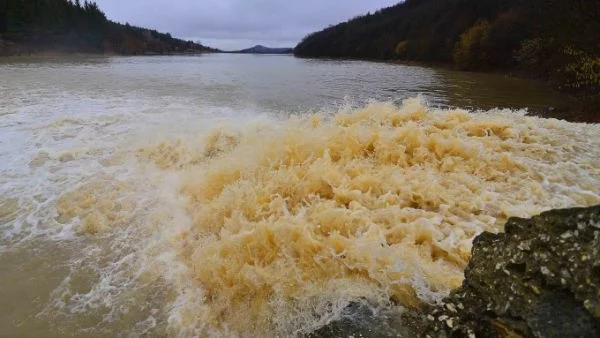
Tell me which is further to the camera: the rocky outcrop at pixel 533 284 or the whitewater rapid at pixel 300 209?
the whitewater rapid at pixel 300 209

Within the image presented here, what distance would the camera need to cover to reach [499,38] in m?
32.3

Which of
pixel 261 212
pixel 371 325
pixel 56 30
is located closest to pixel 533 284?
pixel 371 325

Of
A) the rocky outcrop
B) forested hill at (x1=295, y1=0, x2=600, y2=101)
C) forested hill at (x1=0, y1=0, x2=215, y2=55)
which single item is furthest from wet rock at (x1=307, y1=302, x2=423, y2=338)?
forested hill at (x1=0, y1=0, x2=215, y2=55)

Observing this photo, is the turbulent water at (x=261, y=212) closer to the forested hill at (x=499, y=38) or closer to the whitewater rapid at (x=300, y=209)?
the whitewater rapid at (x=300, y=209)

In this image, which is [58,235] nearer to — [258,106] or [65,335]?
[65,335]

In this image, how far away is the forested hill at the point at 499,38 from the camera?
15.0 metres

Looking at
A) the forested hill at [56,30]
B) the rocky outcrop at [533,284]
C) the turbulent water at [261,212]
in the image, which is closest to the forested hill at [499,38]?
the turbulent water at [261,212]

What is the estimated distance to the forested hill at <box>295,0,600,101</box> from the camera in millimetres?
14984

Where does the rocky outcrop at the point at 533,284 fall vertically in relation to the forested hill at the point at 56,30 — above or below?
below

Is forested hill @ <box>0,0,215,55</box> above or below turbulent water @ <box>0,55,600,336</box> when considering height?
above

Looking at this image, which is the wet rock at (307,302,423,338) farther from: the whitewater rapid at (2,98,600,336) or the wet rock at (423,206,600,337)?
the wet rock at (423,206,600,337)

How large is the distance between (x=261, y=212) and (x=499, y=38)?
34028mm

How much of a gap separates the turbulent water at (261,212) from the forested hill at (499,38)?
9.85m

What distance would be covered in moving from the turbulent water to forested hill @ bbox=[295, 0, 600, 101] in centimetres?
985
